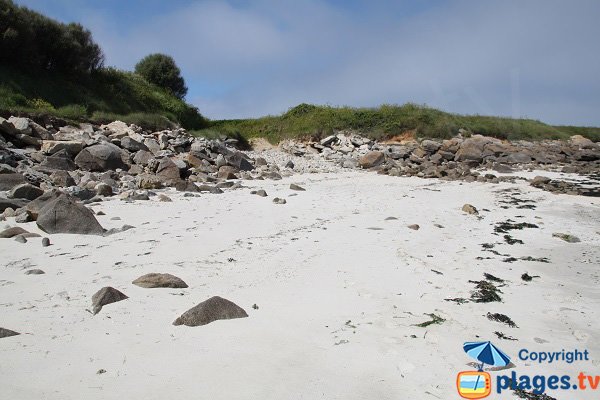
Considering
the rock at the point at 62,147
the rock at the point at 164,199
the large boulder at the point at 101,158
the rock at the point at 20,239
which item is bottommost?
the rock at the point at 20,239

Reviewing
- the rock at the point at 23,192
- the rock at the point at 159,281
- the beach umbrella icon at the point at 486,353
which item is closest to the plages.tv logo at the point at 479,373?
the beach umbrella icon at the point at 486,353

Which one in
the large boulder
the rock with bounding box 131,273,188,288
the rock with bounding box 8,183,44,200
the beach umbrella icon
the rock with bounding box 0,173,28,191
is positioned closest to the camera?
the beach umbrella icon

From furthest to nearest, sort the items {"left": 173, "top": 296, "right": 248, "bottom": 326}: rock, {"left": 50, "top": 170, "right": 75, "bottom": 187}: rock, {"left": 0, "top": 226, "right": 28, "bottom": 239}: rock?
{"left": 50, "top": 170, "right": 75, "bottom": 187}: rock, {"left": 0, "top": 226, "right": 28, "bottom": 239}: rock, {"left": 173, "top": 296, "right": 248, "bottom": 326}: rock

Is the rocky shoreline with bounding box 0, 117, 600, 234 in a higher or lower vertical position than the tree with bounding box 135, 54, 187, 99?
lower

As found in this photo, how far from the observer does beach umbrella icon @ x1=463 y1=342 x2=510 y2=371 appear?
2.87 meters

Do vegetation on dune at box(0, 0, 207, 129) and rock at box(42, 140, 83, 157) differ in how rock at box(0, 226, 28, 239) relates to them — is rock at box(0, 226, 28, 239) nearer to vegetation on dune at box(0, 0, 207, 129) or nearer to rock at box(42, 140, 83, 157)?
rock at box(42, 140, 83, 157)

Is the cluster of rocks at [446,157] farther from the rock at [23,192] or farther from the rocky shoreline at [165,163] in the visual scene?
the rock at [23,192]

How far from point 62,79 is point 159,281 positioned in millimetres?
18642

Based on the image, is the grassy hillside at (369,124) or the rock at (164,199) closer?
the rock at (164,199)

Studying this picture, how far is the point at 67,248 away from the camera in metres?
5.09

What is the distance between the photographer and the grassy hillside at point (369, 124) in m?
24.5

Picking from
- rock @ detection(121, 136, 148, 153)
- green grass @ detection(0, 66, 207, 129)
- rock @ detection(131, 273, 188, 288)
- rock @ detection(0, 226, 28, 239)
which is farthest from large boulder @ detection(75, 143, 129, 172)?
rock @ detection(131, 273, 188, 288)

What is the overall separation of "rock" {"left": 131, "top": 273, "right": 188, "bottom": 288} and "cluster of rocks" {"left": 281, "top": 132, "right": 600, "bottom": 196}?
12.6 m

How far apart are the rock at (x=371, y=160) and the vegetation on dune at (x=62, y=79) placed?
9469 mm
